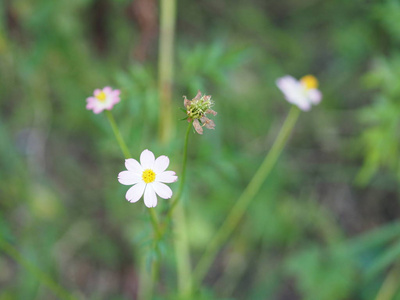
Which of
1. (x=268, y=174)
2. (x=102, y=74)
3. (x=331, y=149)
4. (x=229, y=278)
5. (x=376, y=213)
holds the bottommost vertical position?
(x=229, y=278)

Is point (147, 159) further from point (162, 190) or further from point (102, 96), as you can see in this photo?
point (102, 96)

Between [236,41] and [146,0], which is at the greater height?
[236,41]

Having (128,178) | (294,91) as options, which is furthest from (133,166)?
(294,91)

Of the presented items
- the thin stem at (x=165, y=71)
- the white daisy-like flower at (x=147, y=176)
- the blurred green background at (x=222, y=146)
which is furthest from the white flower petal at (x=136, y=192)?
the blurred green background at (x=222, y=146)

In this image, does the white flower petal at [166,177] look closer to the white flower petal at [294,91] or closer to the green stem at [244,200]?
the white flower petal at [294,91]

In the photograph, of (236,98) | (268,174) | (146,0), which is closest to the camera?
(146,0)

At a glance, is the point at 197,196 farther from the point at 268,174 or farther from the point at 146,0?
the point at 146,0

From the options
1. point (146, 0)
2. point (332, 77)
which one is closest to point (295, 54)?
point (332, 77)
